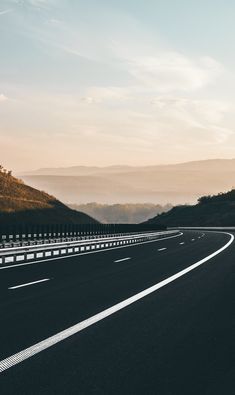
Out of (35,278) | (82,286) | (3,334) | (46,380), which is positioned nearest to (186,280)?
(82,286)

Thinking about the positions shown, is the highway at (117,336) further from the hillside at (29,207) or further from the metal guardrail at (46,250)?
the hillside at (29,207)

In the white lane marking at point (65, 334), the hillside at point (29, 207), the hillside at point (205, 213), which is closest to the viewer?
the white lane marking at point (65, 334)

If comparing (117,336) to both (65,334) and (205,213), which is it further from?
(205,213)

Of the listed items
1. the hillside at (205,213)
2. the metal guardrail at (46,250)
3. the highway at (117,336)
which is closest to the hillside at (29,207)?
the hillside at (205,213)

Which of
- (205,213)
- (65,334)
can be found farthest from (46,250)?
(205,213)

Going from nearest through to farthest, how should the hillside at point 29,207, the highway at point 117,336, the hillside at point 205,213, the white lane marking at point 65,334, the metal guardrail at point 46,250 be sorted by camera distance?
the highway at point 117,336, the white lane marking at point 65,334, the metal guardrail at point 46,250, the hillside at point 29,207, the hillside at point 205,213

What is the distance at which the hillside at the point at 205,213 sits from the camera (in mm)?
141625

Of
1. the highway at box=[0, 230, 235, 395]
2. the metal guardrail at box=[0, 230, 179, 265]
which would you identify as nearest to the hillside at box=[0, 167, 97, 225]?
the metal guardrail at box=[0, 230, 179, 265]

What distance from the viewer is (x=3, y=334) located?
7.93 meters

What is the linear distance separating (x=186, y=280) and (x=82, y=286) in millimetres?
2898

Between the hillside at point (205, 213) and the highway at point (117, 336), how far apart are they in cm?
12177

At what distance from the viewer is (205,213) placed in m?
155

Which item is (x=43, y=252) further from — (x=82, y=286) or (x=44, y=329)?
(x=44, y=329)

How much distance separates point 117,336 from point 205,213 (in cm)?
14913
